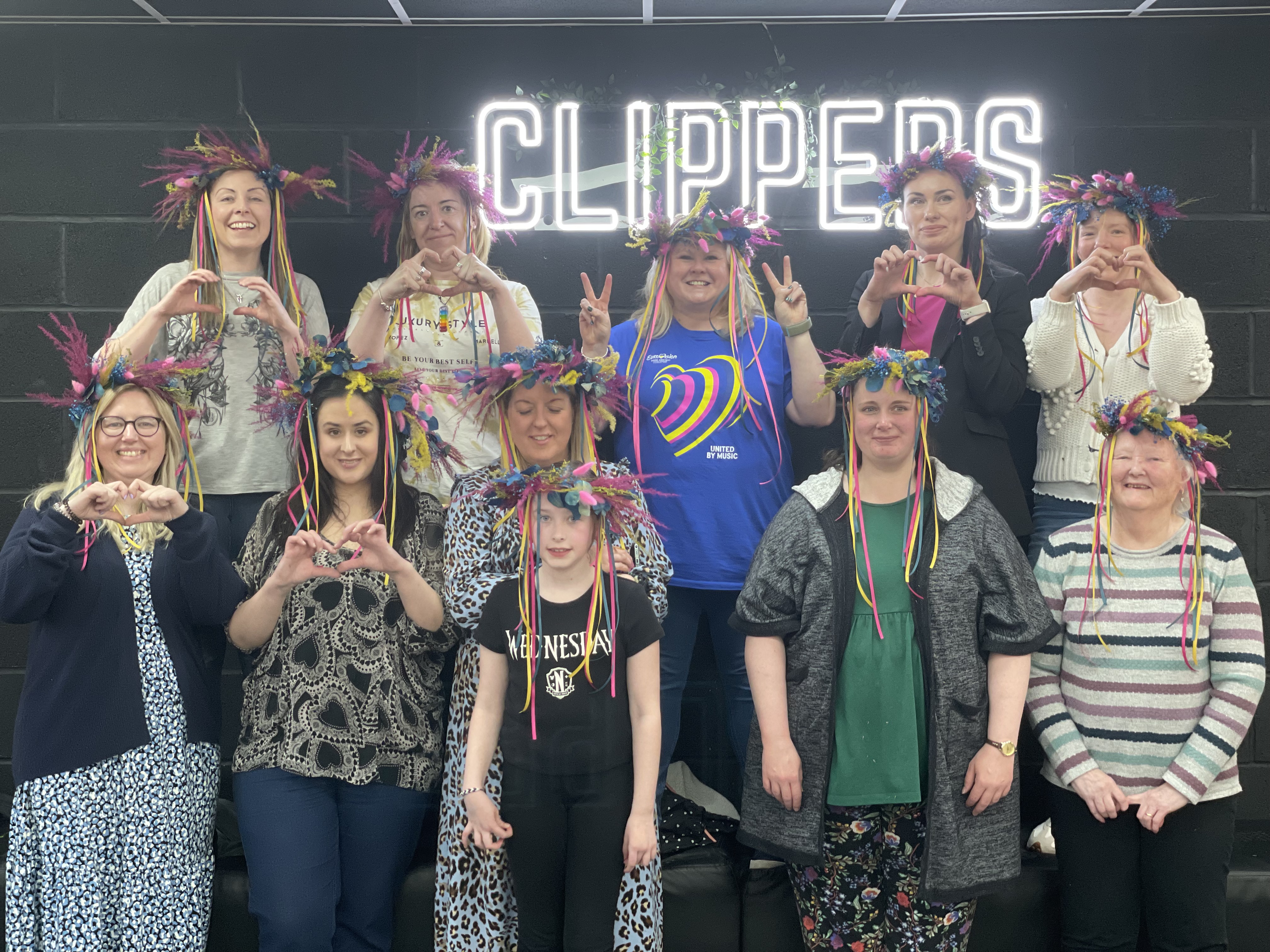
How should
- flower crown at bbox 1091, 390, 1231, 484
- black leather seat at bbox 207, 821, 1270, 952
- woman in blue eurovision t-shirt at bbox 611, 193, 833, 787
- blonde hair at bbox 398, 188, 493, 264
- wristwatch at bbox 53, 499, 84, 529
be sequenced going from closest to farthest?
wristwatch at bbox 53, 499, 84, 529 → flower crown at bbox 1091, 390, 1231, 484 → black leather seat at bbox 207, 821, 1270, 952 → woman in blue eurovision t-shirt at bbox 611, 193, 833, 787 → blonde hair at bbox 398, 188, 493, 264

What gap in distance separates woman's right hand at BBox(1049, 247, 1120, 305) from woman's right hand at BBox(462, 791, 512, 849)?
6.11 feet

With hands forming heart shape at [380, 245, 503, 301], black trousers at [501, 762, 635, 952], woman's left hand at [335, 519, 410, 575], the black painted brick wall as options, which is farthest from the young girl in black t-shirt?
the black painted brick wall

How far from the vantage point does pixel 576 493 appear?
7.58ft

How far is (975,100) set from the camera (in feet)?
11.3

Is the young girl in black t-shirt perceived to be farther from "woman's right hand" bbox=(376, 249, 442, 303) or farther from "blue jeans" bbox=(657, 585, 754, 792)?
"woman's right hand" bbox=(376, 249, 442, 303)

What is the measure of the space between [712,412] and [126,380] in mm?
1404

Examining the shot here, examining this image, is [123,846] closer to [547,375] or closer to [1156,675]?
[547,375]

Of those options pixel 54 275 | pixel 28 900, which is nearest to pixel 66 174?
pixel 54 275

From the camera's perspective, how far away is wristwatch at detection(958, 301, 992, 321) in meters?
2.84

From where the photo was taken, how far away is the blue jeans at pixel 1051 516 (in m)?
2.90

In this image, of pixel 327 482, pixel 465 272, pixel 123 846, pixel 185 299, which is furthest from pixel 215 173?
pixel 123 846

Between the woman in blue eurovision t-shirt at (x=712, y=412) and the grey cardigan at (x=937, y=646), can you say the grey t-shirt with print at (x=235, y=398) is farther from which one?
the grey cardigan at (x=937, y=646)

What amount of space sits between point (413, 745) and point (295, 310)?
4.14 feet

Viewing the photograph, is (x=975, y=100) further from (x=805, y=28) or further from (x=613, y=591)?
(x=613, y=591)
